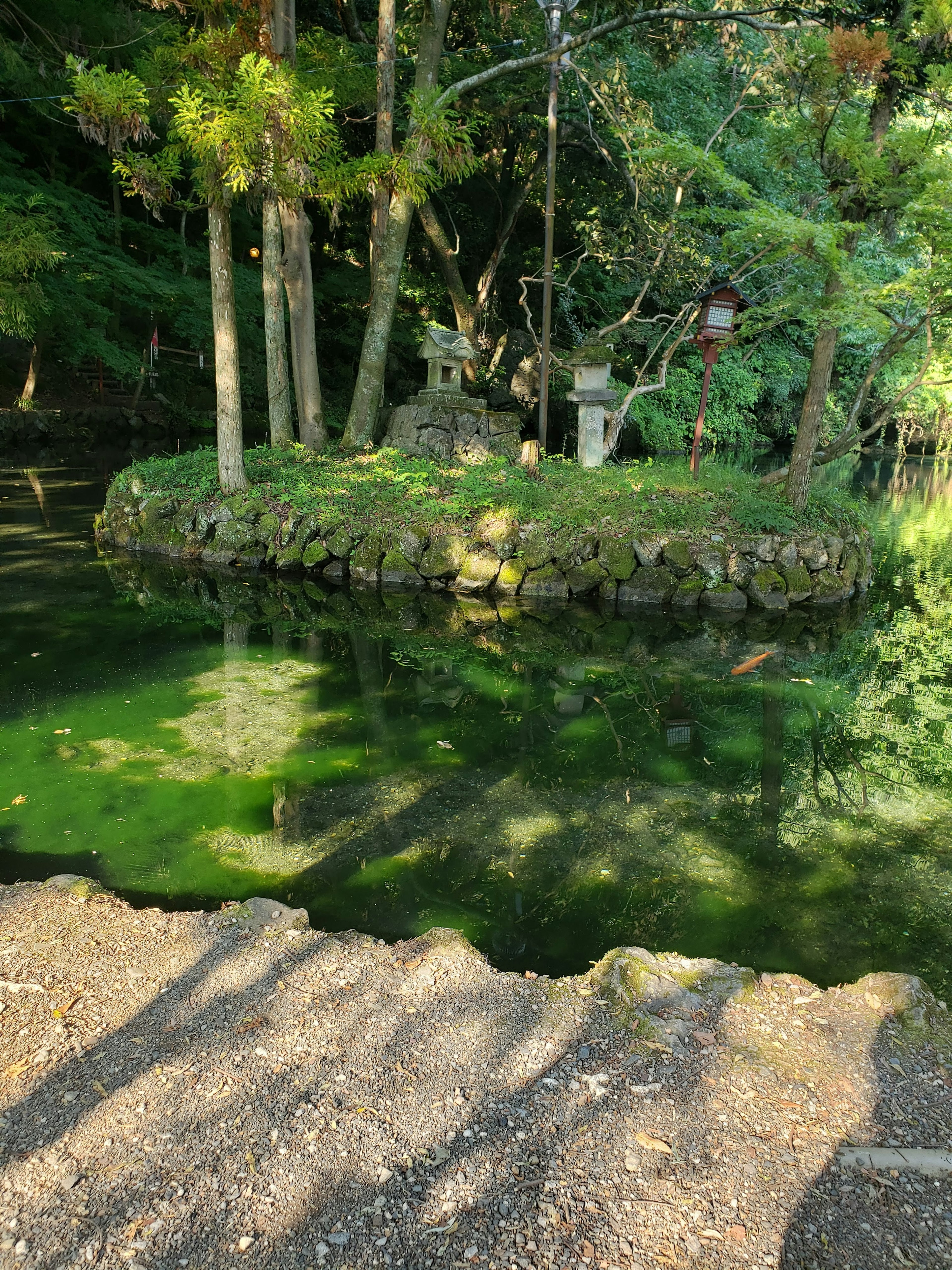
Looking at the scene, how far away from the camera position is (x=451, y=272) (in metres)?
17.8

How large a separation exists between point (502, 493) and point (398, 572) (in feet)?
6.27

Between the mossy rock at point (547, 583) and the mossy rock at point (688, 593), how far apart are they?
138cm

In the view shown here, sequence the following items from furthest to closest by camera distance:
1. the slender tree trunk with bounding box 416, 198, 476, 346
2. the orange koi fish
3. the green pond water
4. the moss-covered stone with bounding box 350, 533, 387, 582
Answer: the slender tree trunk with bounding box 416, 198, 476, 346, the moss-covered stone with bounding box 350, 533, 387, 582, the orange koi fish, the green pond water

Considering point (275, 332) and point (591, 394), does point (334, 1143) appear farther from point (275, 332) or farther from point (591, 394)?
point (275, 332)

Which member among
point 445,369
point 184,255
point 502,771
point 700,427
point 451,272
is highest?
point 184,255

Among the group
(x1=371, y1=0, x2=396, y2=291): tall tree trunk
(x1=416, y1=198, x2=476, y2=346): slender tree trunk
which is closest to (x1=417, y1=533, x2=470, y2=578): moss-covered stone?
(x1=371, y1=0, x2=396, y2=291): tall tree trunk

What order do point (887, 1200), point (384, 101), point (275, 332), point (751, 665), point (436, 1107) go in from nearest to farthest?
point (887, 1200), point (436, 1107), point (751, 665), point (275, 332), point (384, 101)

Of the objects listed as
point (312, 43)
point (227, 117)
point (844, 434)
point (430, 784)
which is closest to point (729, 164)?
point (312, 43)

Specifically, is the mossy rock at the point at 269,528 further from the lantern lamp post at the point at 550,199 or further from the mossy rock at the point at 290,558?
the lantern lamp post at the point at 550,199

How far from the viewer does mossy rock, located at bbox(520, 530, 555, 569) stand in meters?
10.5

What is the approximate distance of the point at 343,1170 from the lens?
228 centimetres

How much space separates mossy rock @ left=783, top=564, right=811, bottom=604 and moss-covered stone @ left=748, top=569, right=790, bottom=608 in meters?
0.05

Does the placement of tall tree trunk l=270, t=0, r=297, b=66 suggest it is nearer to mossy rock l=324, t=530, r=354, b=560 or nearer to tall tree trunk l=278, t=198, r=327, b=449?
tall tree trunk l=278, t=198, r=327, b=449

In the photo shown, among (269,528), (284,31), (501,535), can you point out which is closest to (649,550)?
(501,535)
